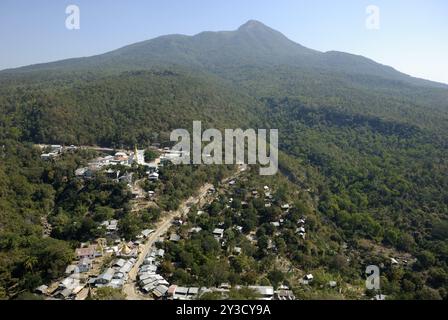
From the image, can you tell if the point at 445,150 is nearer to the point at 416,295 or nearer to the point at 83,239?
the point at 416,295

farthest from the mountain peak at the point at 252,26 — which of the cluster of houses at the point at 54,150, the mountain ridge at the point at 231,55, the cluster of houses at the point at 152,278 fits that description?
the cluster of houses at the point at 152,278

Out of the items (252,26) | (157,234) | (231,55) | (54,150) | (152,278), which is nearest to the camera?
(152,278)

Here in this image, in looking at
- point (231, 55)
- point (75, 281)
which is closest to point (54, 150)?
point (75, 281)

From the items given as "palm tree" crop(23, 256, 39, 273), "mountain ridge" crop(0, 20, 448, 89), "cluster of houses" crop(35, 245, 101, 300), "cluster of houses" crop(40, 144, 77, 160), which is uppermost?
"mountain ridge" crop(0, 20, 448, 89)

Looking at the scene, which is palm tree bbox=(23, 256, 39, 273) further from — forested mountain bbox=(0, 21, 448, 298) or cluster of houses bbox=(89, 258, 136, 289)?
cluster of houses bbox=(89, 258, 136, 289)

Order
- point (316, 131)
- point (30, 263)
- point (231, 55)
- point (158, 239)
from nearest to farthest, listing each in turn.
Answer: point (30, 263) → point (158, 239) → point (316, 131) → point (231, 55)

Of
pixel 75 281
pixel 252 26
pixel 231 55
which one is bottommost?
pixel 75 281

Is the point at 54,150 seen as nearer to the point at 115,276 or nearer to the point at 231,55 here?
the point at 115,276

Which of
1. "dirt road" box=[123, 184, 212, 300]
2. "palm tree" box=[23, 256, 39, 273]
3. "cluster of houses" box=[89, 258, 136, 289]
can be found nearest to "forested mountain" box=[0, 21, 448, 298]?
"palm tree" box=[23, 256, 39, 273]
